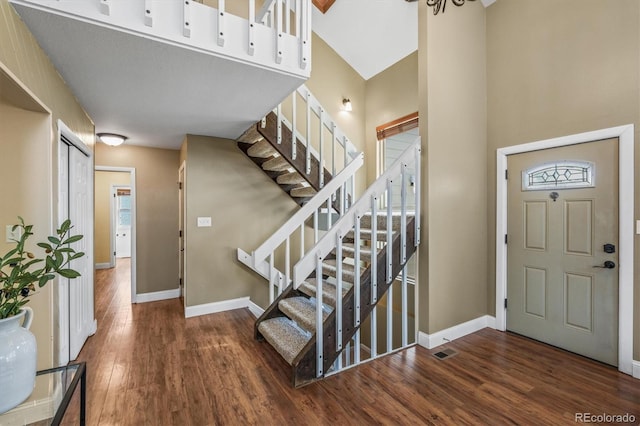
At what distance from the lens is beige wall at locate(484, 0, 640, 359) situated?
243 centimetres

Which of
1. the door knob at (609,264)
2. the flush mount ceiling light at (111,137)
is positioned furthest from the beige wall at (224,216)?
the door knob at (609,264)

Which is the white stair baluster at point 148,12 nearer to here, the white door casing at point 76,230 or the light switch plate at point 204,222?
the white door casing at point 76,230

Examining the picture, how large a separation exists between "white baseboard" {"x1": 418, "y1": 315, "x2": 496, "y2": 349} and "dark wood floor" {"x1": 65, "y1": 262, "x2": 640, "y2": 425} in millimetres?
74

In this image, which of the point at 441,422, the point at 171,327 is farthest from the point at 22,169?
the point at 441,422

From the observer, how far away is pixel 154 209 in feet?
14.7

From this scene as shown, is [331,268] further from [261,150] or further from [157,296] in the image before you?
[157,296]

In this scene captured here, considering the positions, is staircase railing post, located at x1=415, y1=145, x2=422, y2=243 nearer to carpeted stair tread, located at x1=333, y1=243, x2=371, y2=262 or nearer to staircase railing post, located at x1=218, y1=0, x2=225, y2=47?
carpeted stair tread, located at x1=333, y1=243, x2=371, y2=262

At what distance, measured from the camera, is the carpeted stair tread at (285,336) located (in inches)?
97.3

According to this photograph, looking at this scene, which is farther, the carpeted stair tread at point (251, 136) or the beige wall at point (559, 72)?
the carpeted stair tread at point (251, 136)

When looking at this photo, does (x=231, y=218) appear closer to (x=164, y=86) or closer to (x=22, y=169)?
(x=164, y=86)

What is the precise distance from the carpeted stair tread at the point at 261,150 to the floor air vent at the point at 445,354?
2715 mm

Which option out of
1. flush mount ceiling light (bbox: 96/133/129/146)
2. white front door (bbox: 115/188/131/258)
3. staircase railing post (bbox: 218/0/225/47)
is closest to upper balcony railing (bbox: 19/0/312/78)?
staircase railing post (bbox: 218/0/225/47)

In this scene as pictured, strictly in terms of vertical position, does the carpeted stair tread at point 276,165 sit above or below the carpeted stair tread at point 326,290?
above

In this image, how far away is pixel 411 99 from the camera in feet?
14.3
